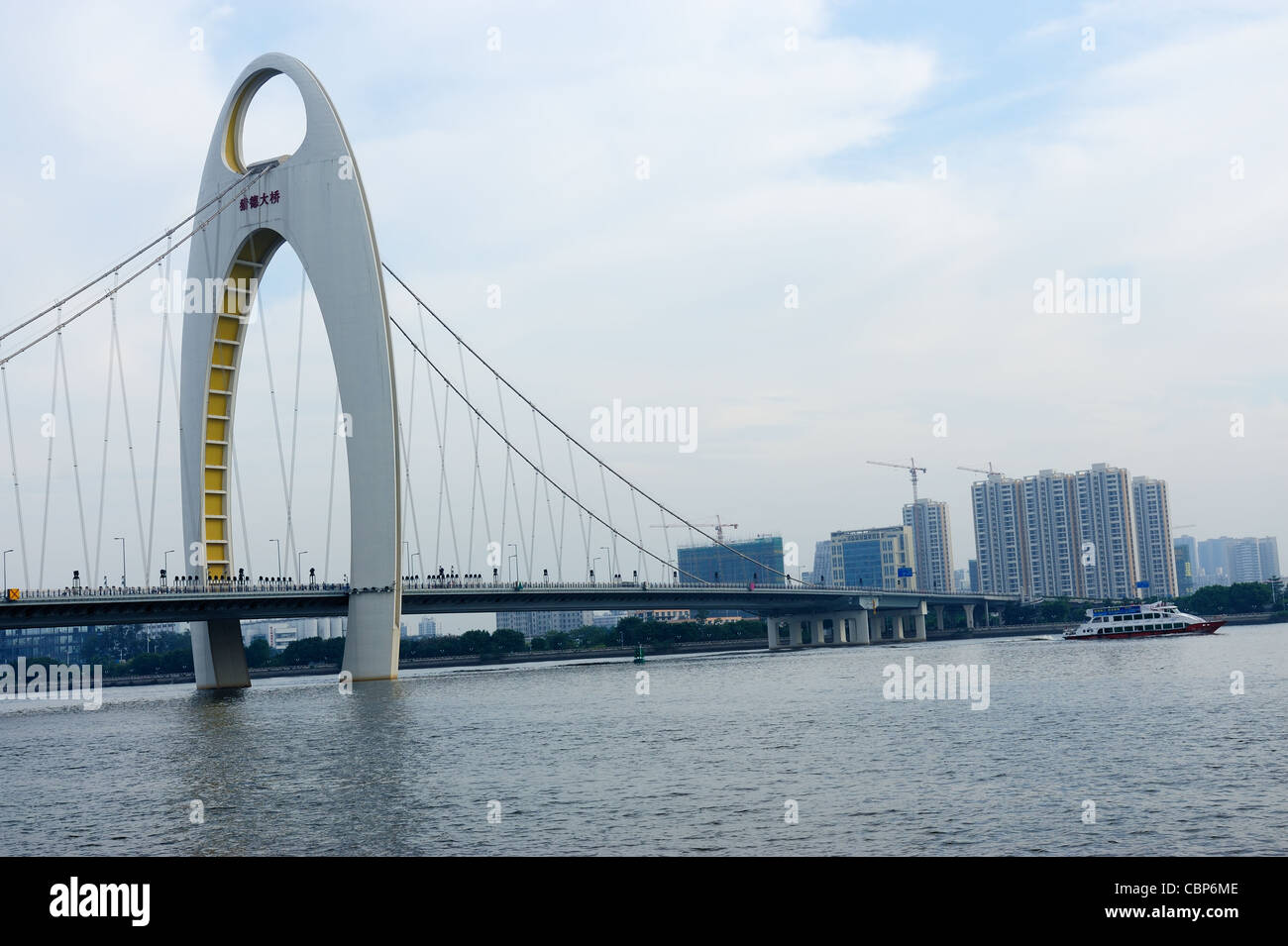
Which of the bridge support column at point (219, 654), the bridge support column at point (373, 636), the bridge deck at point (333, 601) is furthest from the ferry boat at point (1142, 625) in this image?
the bridge support column at point (219, 654)

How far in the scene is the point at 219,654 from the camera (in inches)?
2741

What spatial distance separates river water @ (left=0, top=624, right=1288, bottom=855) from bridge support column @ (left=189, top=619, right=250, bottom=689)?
724 inches

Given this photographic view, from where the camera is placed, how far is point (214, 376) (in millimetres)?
→ 70562

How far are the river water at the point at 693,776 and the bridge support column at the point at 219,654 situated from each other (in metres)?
18.4

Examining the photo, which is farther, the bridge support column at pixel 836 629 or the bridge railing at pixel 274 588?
the bridge support column at pixel 836 629

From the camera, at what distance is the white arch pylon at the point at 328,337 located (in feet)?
210

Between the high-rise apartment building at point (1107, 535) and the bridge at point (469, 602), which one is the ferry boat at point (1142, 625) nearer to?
the bridge at point (469, 602)

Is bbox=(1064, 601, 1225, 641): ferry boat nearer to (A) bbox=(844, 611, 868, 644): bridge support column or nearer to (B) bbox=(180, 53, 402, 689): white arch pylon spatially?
(A) bbox=(844, 611, 868, 644): bridge support column

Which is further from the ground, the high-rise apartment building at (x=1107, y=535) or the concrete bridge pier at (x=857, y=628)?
the high-rise apartment building at (x=1107, y=535)

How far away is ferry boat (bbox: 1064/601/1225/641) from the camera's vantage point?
306ft

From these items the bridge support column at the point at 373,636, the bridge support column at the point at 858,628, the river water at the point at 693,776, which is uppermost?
the bridge support column at the point at 373,636

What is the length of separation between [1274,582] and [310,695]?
13478cm

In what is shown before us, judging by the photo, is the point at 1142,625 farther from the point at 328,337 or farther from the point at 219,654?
the point at 219,654

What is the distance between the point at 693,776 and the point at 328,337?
45590 millimetres
